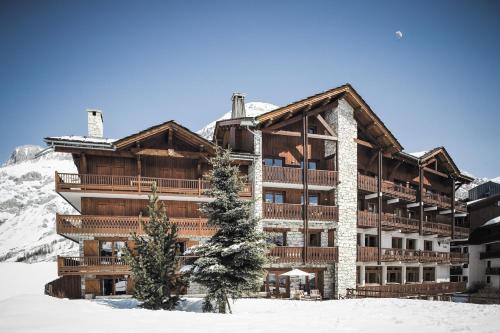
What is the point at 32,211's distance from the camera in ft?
339

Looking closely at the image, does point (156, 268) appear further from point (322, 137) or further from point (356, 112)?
point (356, 112)

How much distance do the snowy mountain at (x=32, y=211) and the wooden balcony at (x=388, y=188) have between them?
6766 cm

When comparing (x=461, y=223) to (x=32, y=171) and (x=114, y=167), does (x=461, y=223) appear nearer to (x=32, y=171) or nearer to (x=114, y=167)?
(x=114, y=167)

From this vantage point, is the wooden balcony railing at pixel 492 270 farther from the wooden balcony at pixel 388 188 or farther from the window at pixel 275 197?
the window at pixel 275 197

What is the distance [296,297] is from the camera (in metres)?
22.9

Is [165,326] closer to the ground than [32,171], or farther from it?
closer to the ground

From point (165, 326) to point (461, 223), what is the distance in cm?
4334

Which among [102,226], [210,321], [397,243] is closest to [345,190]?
[397,243]

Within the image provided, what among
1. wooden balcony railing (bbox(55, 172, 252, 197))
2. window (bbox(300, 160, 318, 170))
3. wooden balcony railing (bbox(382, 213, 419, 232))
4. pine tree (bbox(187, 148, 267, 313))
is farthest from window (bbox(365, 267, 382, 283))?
pine tree (bbox(187, 148, 267, 313))

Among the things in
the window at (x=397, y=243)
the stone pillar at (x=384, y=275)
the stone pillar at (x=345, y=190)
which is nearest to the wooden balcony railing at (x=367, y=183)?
the stone pillar at (x=345, y=190)

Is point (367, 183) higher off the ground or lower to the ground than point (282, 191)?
higher

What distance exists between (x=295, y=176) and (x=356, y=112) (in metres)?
8.41

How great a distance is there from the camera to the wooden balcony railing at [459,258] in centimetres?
3552

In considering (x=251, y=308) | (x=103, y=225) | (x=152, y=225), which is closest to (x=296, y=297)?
(x=251, y=308)
